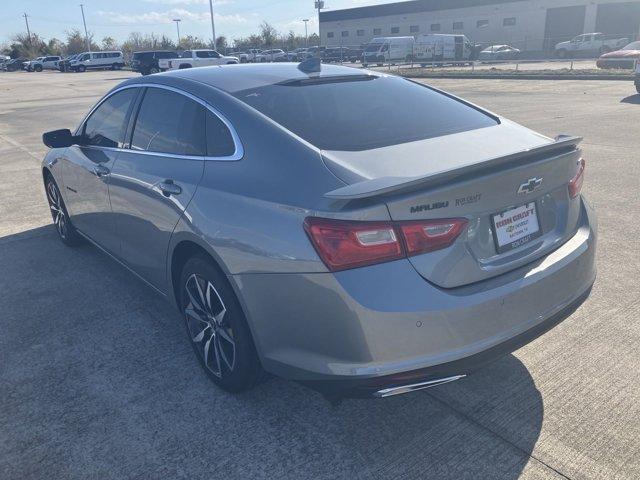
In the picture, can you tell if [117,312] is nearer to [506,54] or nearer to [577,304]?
[577,304]

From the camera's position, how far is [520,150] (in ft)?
8.71

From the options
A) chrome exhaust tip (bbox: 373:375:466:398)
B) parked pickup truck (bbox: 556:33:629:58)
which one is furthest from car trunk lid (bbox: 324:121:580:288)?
parked pickup truck (bbox: 556:33:629:58)

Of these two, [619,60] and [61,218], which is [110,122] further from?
[619,60]

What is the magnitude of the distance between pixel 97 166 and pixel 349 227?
266cm

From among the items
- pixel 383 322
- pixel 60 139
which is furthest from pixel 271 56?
pixel 383 322

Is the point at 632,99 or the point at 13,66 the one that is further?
the point at 13,66

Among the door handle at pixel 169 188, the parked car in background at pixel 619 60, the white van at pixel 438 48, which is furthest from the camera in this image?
the white van at pixel 438 48

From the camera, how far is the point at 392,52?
4812 centimetres

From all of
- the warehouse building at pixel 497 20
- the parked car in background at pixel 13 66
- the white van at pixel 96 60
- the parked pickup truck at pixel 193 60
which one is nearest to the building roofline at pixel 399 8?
the warehouse building at pixel 497 20

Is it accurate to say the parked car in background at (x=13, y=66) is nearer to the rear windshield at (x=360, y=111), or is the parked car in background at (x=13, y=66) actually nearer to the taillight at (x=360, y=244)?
the rear windshield at (x=360, y=111)

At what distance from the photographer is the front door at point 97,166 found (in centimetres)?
409

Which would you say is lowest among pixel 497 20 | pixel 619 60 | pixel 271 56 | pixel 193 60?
pixel 619 60

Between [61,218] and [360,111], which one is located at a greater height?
[360,111]

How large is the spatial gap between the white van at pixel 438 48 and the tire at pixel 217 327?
46.0 meters
